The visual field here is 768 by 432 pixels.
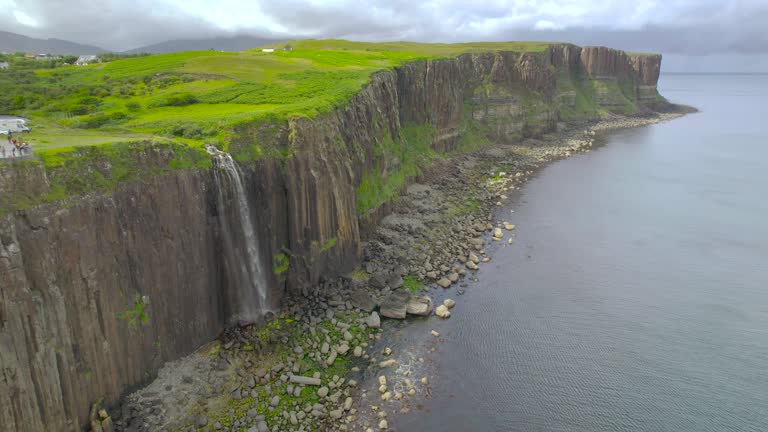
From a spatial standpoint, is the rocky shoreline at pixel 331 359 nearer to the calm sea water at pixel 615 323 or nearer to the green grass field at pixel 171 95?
the calm sea water at pixel 615 323

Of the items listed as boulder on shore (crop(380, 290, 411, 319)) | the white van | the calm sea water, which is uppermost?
the white van

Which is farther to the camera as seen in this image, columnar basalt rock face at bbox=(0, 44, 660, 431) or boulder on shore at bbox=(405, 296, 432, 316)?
boulder on shore at bbox=(405, 296, 432, 316)

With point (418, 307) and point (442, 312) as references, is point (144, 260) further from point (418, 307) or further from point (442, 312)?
point (442, 312)

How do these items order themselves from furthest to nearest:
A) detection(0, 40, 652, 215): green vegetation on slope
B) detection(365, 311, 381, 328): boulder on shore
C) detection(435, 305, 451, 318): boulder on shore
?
1. detection(435, 305, 451, 318): boulder on shore
2. detection(365, 311, 381, 328): boulder on shore
3. detection(0, 40, 652, 215): green vegetation on slope

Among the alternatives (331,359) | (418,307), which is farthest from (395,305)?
(331,359)

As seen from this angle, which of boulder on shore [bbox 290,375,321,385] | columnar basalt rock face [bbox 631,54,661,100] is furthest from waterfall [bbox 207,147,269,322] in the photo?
columnar basalt rock face [bbox 631,54,661,100]

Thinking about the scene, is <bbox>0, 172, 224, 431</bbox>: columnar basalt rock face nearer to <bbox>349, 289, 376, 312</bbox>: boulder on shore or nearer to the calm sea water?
<bbox>349, 289, 376, 312</bbox>: boulder on shore

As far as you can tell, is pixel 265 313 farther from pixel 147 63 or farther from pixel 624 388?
pixel 147 63
